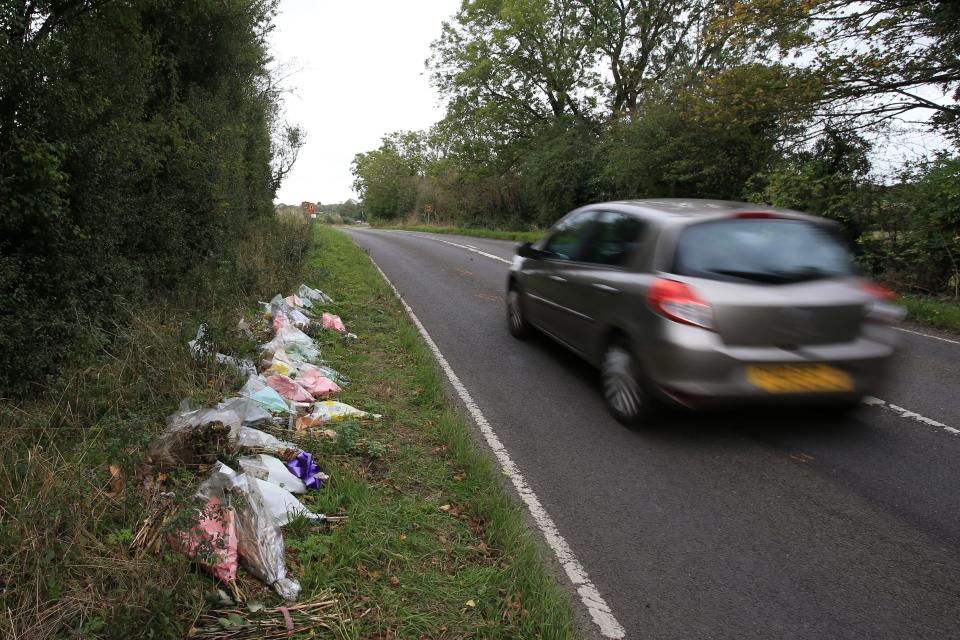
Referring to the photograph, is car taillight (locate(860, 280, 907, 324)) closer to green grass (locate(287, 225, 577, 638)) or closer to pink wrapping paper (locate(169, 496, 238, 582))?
green grass (locate(287, 225, 577, 638))

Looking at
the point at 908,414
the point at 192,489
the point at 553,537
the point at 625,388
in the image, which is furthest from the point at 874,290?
the point at 192,489

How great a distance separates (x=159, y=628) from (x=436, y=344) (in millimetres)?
5131

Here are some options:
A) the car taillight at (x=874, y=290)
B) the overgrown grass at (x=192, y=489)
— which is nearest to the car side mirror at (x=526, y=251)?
the overgrown grass at (x=192, y=489)

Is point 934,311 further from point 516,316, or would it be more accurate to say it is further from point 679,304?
point 679,304

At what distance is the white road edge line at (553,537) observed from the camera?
261 cm

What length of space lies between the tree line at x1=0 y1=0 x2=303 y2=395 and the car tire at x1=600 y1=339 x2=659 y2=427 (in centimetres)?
448

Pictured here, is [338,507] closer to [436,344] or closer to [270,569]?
[270,569]

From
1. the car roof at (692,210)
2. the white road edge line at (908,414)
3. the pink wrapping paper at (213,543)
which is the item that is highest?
the car roof at (692,210)

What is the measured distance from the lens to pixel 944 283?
989cm

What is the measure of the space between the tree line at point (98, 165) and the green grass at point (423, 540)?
8.81 feet

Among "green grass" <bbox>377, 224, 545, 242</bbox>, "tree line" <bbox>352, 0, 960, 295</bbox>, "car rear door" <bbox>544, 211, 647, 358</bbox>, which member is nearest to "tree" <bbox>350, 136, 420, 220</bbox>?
"green grass" <bbox>377, 224, 545, 242</bbox>

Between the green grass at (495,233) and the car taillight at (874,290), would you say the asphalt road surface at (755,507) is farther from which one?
the green grass at (495,233)

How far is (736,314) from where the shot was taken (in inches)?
154

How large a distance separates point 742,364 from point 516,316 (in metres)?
3.73
